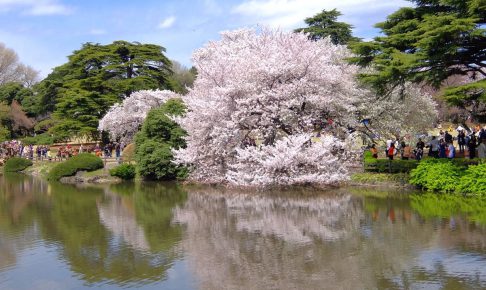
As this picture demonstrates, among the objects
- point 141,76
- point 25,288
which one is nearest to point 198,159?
point 25,288

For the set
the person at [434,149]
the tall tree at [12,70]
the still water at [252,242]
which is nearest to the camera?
the still water at [252,242]

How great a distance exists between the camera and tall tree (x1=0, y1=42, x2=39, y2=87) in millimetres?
71875

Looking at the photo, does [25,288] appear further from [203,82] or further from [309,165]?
[203,82]

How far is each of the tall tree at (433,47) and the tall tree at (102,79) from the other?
93.0 feet

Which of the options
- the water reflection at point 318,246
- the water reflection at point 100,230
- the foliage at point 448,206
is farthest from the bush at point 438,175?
the water reflection at point 100,230

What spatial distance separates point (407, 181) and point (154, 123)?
559 inches

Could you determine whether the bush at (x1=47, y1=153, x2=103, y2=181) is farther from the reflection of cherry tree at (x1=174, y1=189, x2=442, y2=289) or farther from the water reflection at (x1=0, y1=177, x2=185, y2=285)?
the reflection of cherry tree at (x1=174, y1=189, x2=442, y2=289)

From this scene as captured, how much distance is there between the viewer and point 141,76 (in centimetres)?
4694

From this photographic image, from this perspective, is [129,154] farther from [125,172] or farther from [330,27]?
[330,27]

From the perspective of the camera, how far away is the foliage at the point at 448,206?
1587 cm

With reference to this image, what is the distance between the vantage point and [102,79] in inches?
1876

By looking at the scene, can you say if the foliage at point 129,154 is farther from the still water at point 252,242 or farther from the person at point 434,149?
the person at point 434,149

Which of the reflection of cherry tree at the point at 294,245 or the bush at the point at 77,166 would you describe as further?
the bush at the point at 77,166

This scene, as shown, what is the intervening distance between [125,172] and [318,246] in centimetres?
2103
